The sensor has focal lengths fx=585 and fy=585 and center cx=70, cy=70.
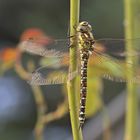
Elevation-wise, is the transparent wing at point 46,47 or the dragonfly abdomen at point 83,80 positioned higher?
the transparent wing at point 46,47

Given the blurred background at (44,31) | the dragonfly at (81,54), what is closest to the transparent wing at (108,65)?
the dragonfly at (81,54)

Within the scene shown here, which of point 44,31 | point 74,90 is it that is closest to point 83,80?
point 74,90

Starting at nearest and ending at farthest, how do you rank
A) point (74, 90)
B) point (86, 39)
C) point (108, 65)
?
point (74, 90) → point (86, 39) → point (108, 65)

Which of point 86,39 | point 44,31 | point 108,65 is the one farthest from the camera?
point 44,31

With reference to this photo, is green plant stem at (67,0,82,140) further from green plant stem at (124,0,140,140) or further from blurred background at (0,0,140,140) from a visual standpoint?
blurred background at (0,0,140,140)

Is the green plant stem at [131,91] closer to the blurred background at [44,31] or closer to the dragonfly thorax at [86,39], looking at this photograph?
the dragonfly thorax at [86,39]

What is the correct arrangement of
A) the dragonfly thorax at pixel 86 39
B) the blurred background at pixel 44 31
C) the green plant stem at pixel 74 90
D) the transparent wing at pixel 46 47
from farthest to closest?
the blurred background at pixel 44 31 < the transparent wing at pixel 46 47 < the dragonfly thorax at pixel 86 39 < the green plant stem at pixel 74 90

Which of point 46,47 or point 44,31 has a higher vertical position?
point 44,31

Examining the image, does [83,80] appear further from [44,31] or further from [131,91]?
[44,31]
